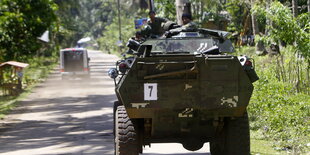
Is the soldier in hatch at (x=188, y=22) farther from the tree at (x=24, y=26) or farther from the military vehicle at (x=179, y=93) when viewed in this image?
the tree at (x=24, y=26)

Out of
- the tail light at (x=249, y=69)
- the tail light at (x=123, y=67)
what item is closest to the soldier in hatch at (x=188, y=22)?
the tail light at (x=249, y=69)

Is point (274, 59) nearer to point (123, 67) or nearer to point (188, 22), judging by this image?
point (188, 22)

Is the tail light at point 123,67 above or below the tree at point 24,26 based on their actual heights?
below

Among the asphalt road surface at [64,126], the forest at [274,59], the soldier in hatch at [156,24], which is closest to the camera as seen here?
the asphalt road surface at [64,126]

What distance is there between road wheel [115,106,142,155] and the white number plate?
0.70 meters

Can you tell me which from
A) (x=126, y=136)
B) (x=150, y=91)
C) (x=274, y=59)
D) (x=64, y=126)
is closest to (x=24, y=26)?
(x=274, y=59)

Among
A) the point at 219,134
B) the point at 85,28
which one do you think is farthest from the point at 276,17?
the point at 85,28

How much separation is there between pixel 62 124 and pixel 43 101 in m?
7.03

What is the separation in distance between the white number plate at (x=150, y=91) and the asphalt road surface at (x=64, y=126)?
2.75 meters

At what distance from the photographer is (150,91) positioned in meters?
8.18

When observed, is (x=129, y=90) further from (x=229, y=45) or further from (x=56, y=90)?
(x=56, y=90)

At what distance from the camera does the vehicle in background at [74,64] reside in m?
32.7

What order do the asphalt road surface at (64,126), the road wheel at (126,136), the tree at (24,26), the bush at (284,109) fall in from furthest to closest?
the tree at (24,26), the asphalt road surface at (64,126), the bush at (284,109), the road wheel at (126,136)

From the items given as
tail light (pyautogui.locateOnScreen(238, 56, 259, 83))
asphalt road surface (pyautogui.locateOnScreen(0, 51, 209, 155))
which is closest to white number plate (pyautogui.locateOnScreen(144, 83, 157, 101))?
tail light (pyautogui.locateOnScreen(238, 56, 259, 83))
